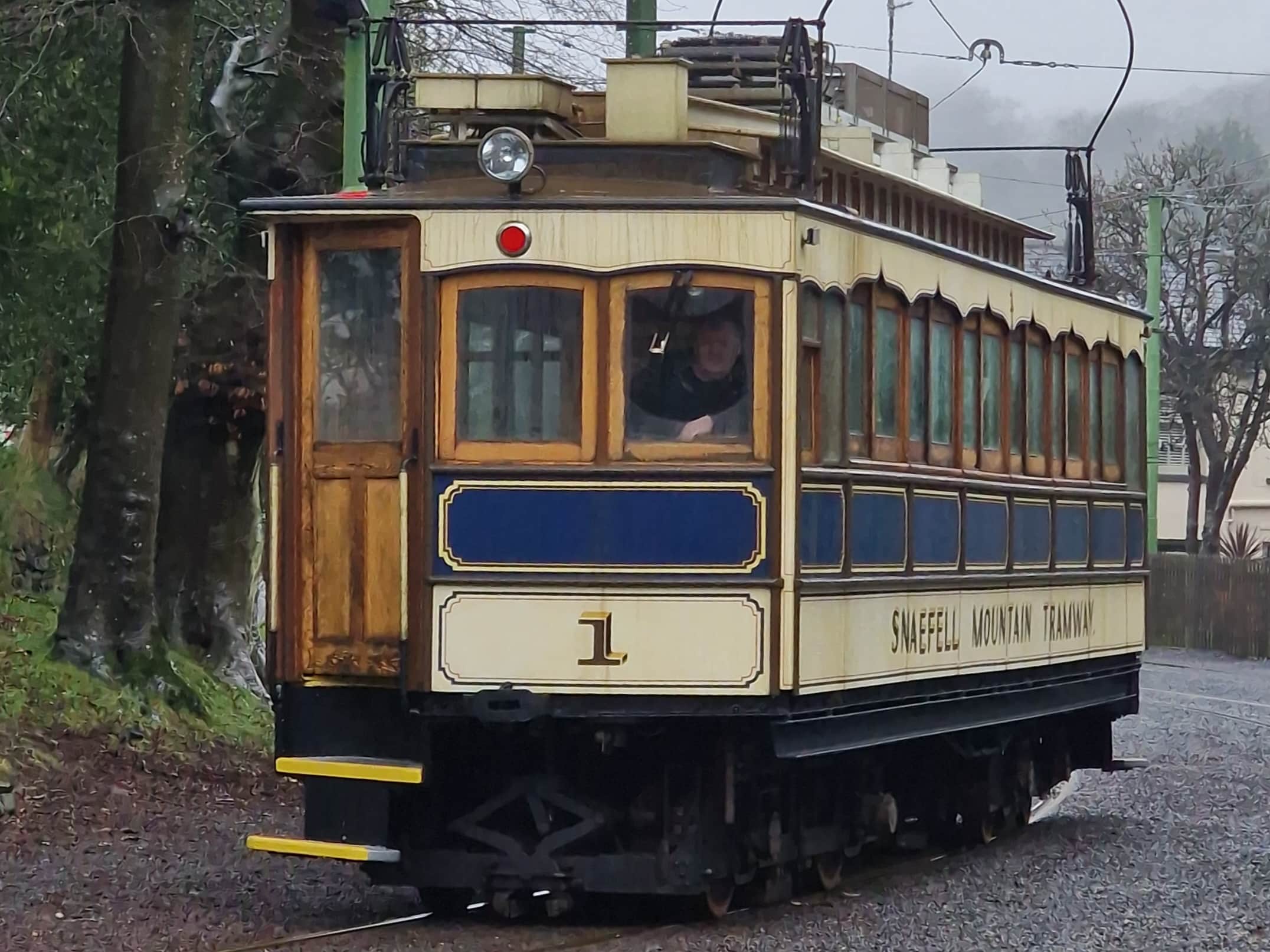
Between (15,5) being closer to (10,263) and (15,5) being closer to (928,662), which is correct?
(10,263)

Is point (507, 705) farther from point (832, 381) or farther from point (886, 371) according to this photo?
point (886, 371)

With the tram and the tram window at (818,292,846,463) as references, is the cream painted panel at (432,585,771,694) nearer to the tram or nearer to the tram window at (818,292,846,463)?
the tram

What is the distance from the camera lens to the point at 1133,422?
1329 centimetres

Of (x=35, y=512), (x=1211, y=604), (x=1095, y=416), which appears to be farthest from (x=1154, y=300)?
(x=1095, y=416)

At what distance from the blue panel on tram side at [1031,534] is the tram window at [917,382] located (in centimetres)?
123

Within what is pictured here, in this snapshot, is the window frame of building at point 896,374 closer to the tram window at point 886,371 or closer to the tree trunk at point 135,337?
the tram window at point 886,371

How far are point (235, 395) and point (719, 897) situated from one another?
23.3 ft

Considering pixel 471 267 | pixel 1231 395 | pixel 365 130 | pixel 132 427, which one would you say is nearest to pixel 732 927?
pixel 471 267

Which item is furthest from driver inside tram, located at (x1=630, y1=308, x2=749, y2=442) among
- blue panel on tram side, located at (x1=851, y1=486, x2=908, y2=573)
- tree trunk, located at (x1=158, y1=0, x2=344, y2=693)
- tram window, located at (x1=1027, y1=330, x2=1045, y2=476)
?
tree trunk, located at (x1=158, y1=0, x2=344, y2=693)

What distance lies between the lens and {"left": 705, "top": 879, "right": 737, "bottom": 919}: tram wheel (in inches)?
368

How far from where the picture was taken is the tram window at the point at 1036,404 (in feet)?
38.1

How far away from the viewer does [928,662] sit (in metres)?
10.4

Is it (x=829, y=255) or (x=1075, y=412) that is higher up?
(x=829, y=255)

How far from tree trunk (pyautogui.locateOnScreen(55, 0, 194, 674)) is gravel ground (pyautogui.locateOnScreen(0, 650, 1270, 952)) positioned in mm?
1266
